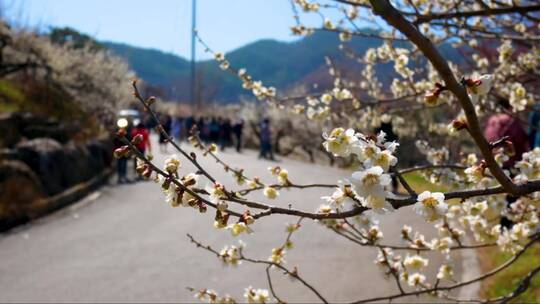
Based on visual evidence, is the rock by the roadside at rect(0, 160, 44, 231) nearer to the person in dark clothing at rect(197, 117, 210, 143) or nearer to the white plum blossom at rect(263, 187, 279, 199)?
the white plum blossom at rect(263, 187, 279, 199)

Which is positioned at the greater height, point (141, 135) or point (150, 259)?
point (141, 135)

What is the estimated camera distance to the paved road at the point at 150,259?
5.73 metres

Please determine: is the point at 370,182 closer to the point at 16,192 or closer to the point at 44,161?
the point at 16,192

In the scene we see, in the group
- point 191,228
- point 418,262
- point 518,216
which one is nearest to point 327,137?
point 418,262

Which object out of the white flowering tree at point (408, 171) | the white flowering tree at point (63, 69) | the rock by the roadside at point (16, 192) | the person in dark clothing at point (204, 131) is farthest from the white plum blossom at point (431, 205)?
the person in dark clothing at point (204, 131)

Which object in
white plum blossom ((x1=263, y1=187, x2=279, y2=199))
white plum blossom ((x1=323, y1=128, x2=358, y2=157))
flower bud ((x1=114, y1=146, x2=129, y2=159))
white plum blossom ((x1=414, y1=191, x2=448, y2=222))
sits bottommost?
white plum blossom ((x1=263, y1=187, x2=279, y2=199))

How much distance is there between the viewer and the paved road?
573 centimetres

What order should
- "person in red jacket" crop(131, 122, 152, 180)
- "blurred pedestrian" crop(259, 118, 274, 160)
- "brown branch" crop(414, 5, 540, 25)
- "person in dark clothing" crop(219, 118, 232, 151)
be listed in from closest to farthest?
1. "person in red jacket" crop(131, 122, 152, 180)
2. "brown branch" crop(414, 5, 540, 25)
3. "blurred pedestrian" crop(259, 118, 274, 160)
4. "person in dark clothing" crop(219, 118, 232, 151)

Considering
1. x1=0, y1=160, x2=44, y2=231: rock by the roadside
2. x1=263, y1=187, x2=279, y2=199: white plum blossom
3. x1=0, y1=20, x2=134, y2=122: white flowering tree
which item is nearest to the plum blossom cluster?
x1=263, y1=187, x2=279, y2=199: white plum blossom

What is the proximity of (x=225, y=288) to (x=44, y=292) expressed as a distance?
1.87m

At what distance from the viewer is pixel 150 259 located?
7027mm

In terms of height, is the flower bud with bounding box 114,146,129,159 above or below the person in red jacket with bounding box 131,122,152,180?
below

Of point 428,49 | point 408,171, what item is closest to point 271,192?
point 408,171

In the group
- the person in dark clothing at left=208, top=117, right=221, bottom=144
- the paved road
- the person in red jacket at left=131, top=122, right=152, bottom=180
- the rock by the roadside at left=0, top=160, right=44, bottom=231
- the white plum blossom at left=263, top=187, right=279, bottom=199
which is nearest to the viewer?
the person in red jacket at left=131, top=122, right=152, bottom=180
